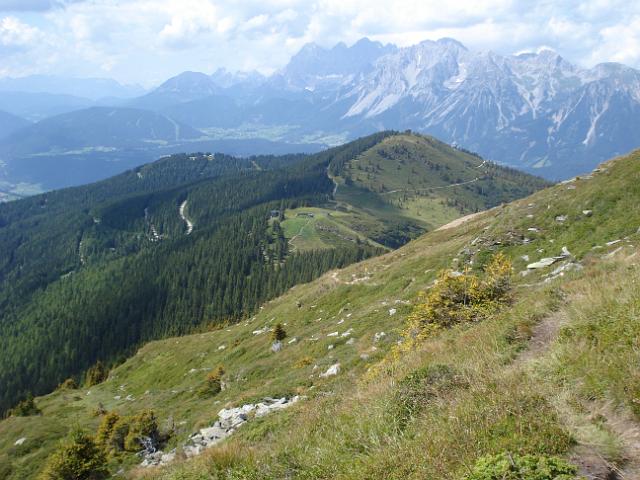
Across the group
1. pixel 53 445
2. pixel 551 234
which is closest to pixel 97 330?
pixel 53 445

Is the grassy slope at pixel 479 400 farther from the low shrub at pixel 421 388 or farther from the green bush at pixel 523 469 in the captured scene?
the green bush at pixel 523 469

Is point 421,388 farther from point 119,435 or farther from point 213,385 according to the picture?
point 213,385

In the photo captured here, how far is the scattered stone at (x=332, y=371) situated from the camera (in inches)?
922

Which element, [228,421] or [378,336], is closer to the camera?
[228,421]

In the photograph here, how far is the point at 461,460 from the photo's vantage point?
6.54 metres

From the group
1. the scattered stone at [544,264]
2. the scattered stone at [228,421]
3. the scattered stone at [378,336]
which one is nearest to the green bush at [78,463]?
the scattered stone at [228,421]

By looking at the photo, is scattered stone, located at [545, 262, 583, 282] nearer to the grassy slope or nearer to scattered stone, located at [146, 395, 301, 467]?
the grassy slope

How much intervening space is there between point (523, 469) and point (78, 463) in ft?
110

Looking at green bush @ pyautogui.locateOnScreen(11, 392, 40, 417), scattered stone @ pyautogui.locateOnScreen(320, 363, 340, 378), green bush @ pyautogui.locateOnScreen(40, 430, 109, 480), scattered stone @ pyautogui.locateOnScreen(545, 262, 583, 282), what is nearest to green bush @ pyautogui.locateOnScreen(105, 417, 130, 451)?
green bush @ pyautogui.locateOnScreen(40, 430, 109, 480)

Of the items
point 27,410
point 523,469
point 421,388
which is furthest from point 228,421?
point 27,410

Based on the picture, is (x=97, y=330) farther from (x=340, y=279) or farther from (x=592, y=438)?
(x=592, y=438)

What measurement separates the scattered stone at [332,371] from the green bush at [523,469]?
1769 cm

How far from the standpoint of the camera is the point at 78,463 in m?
29.5

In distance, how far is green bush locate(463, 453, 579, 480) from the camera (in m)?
5.66
